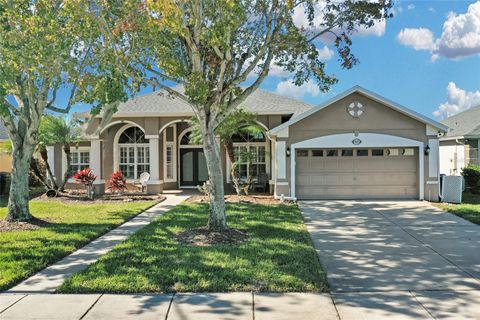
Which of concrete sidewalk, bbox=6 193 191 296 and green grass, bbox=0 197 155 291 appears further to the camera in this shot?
green grass, bbox=0 197 155 291

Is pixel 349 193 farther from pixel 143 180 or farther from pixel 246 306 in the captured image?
pixel 246 306

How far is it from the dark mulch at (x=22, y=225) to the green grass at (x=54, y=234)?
0.26 m

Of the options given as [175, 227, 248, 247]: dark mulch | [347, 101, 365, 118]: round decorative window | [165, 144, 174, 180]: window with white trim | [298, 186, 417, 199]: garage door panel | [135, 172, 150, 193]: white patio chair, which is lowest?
[175, 227, 248, 247]: dark mulch

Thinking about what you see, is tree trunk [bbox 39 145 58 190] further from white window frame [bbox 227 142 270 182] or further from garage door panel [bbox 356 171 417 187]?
garage door panel [bbox 356 171 417 187]

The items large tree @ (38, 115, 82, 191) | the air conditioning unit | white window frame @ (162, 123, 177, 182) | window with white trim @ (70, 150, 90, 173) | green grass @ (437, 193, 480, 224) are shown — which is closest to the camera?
green grass @ (437, 193, 480, 224)

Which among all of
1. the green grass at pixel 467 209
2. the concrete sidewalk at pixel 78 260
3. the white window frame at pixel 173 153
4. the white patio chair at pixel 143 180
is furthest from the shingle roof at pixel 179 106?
the green grass at pixel 467 209

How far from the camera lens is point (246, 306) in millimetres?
4953

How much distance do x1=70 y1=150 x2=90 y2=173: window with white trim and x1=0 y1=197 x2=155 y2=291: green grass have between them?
5.36 meters

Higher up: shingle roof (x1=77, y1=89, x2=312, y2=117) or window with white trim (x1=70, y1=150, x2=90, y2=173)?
shingle roof (x1=77, y1=89, x2=312, y2=117)

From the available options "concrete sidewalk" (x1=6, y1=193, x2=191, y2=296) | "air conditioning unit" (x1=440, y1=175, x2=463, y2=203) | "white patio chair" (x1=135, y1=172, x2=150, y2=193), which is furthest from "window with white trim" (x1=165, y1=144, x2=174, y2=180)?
"air conditioning unit" (x1=440, y1=175, x2=463, y2=203)

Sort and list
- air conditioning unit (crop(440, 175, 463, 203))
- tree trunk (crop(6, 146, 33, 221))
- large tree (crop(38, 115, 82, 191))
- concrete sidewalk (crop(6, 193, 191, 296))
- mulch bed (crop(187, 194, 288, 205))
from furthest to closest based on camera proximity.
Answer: large tree (crop(38, 115, 82, 191))
mulch bed (crop(187, 194, 288, 205))
air conditioning unit (crop(440, 175, 463, 203))
tree trunk (crop(6, 146, 33, 221))
concrete sidewalk (crop(6, 193, 191, 296))

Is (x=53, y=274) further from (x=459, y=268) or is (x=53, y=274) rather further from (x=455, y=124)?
(x=455, y=124)

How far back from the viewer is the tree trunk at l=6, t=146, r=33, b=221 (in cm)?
1081

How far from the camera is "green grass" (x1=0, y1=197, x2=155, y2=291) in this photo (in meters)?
6.70
